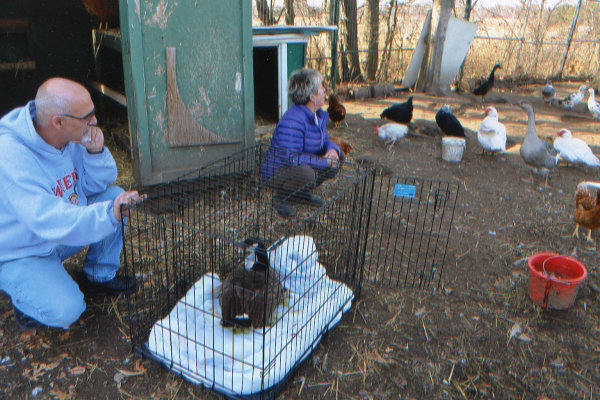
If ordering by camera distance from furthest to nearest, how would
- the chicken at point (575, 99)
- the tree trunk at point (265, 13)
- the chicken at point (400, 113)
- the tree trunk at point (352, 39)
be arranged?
the tree trunk at point (352, 39) < the tree trunk at point (265, 13) < the chicken at point (575, 99) < the chicken at point (400, 113)

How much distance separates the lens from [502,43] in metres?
11.8

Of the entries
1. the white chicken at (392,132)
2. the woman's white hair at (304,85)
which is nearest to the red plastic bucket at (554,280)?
the woman's white hair at (304,85)

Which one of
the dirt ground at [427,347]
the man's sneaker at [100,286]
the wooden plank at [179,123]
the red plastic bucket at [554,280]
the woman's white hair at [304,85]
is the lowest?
the dirt ground at [427,347]

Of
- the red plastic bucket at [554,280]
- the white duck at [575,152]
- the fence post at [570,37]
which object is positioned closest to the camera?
the red plastic bucket at [554,280]

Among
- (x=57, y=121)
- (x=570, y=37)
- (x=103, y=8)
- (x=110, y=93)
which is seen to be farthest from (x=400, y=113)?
(x=570, y=37)

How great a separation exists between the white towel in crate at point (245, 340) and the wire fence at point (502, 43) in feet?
27.7

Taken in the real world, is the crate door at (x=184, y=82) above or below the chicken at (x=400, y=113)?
above

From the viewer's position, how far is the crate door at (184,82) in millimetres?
4074

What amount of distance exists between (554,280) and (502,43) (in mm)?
10498

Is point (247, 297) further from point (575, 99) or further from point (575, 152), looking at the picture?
point (575, 99)

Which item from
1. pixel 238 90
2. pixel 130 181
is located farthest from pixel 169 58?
pixel 130 181

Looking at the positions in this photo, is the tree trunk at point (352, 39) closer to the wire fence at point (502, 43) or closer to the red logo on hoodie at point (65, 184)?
the wire fence at point (502, 43)

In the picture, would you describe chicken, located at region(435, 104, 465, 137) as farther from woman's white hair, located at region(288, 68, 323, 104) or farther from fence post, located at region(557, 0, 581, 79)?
fence post, located at region(557, 0, 581, 79)

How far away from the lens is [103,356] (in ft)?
8.39
